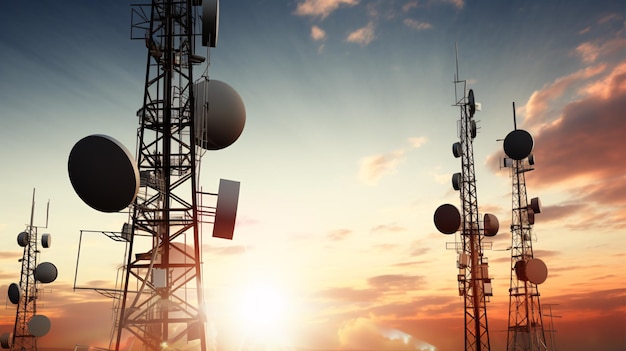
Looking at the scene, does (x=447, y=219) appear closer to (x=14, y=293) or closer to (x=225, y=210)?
(x=225, y=210)

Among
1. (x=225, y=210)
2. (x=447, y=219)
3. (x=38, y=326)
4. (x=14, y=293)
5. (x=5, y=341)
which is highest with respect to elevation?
(x=447, y=219)

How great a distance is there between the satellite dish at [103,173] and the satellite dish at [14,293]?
1687 inches

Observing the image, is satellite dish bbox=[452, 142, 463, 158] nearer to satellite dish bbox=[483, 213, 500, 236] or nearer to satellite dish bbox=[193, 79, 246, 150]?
satellite dish bbox=[483, 213, 500, 236]

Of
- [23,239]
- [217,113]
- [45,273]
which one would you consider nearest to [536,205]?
[217,113]

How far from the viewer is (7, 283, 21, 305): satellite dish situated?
2484 inches

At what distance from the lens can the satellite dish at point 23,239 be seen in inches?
2537

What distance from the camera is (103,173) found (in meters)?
27.0

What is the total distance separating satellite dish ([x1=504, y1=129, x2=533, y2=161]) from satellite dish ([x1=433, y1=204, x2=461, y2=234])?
32.0ft

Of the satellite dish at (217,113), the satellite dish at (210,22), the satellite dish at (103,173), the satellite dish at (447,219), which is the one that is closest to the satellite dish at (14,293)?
the satellite dish at (217,113)

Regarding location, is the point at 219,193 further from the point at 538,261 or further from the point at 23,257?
the point at 23,257

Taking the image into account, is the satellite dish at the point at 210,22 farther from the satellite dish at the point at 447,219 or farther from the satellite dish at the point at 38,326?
the satellite dish at the point at 38,326

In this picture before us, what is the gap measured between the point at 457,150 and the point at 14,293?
165 ft

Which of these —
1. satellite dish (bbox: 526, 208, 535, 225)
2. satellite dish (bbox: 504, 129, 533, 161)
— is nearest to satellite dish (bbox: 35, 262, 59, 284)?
satellite dish (bbox: 504, 129, 533, 161)

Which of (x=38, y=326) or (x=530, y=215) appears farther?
(x=38, y=326)
